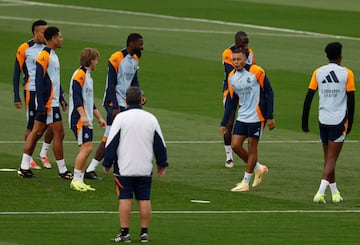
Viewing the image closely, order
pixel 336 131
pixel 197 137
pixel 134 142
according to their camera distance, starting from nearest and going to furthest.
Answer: pixel 134 142, pixel 336 131, pixel 197 137

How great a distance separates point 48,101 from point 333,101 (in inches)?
184

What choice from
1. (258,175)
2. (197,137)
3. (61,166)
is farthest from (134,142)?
(197,137)

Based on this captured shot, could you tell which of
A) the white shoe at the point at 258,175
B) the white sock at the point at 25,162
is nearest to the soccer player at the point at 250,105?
the white shoe at the point at 258,175

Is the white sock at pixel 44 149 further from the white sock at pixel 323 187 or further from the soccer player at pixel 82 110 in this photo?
the white sock at pixel 323 187

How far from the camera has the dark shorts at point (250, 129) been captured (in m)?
20.5

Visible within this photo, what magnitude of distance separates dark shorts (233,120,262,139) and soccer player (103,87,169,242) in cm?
452

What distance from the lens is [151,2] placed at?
2046 inches

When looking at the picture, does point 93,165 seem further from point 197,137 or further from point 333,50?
point 197,137

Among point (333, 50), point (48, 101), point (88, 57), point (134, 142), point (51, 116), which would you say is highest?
point (333, 50)

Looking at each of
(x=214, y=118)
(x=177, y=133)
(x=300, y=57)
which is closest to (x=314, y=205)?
(x=177, y=133)

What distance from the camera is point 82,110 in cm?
2027

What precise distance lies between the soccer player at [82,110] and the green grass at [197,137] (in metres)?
0.44

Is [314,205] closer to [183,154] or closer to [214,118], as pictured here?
[183,154]

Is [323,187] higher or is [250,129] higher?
[250,129]
